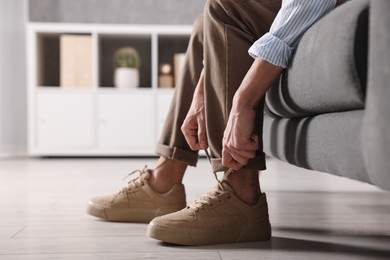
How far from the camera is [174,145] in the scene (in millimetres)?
1238

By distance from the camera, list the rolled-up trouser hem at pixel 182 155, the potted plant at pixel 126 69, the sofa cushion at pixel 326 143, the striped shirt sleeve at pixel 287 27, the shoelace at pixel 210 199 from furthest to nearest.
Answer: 1. the potted plant at pixel 126 69
2. the rolled-up trouser hem at pixel 182 155
3. the shoelace at pixel 210 199
4. the striped shirt sleeve at pixel 287 27
5. the sofa cushion at pixel 326 143

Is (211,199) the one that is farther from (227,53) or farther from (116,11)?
(116,11)

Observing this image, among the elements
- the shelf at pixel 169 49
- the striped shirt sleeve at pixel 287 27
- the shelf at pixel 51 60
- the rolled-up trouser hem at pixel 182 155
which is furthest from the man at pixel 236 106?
the shelf at pixel 51 60

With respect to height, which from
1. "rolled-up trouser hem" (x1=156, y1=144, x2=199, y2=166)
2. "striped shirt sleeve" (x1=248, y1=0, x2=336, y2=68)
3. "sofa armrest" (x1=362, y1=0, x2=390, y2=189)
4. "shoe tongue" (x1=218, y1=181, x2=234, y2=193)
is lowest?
"shoe tongue" (x1=218, y1=181, x2=234, y2=193)

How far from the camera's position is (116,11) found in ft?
12.9

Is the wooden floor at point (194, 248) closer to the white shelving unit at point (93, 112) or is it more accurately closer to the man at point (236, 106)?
the man at point (236, 106)

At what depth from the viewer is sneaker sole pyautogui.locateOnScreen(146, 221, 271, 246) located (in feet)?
3.20

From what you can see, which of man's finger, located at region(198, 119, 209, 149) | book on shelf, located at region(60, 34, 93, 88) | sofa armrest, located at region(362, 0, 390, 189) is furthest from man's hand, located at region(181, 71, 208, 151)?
book on shelf, located at region(60, 34, 93, 88)

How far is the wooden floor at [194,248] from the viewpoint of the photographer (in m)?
0.94

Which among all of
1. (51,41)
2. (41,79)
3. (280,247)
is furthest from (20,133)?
(280,247)

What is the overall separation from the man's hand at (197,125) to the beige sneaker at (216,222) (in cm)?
12

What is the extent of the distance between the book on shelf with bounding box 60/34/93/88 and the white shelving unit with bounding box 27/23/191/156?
49 mm

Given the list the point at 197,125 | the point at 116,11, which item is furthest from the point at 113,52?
the point at 197,125

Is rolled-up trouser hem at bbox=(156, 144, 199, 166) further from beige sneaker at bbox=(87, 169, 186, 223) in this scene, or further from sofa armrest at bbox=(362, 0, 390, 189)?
sofa armrest at bbox=(362, 0, 390, 189)
